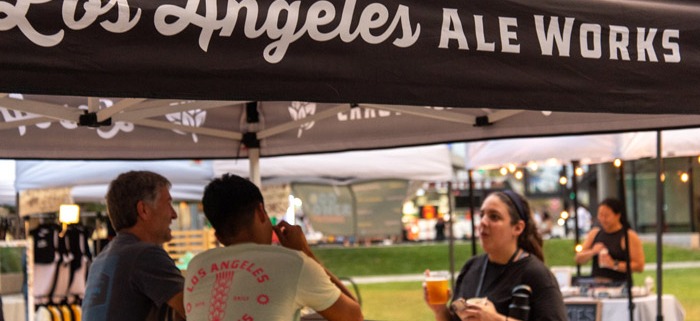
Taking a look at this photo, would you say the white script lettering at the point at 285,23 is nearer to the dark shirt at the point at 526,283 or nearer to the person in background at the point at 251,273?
the person in background at the point at 251,273

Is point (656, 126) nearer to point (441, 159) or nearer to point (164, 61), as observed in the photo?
point (164, 61)

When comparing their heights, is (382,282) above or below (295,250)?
below

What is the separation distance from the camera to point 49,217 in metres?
12.0

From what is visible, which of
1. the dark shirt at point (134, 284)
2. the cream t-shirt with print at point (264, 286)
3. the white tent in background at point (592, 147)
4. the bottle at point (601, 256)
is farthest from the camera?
the white tent in background at point (592, 147)

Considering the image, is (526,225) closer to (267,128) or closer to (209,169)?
(267,128)

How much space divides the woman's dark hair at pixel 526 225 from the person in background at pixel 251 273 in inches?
44.5

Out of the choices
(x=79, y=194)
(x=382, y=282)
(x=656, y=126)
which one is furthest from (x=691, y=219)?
(x=656, y=126)

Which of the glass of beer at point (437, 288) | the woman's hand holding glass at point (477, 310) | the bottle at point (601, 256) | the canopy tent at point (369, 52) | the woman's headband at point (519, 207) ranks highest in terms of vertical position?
the canopy tent at point (369, 52)

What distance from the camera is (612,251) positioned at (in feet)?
28.4

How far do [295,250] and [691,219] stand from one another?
109ft

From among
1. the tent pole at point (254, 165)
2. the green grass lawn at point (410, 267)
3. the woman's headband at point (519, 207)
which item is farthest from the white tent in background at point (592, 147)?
the green grass lawn at point (410, 267)

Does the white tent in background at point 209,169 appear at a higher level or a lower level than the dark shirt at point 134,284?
higher

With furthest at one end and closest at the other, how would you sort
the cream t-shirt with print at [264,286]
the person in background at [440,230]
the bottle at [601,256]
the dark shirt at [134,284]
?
the person in background at [440,230] < the bottle at [601,256] < the dark shirt at [134,284] < the cream t-shirt with print at [264,286]

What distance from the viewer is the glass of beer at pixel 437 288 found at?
3.63m
